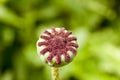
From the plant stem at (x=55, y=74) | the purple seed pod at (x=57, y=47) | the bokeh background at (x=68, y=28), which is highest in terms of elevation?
the bokeh background at (x=68, y=28)

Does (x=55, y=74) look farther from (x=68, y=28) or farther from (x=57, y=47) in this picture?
(x=68, y=28)

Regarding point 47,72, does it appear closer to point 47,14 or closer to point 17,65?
point 17,65

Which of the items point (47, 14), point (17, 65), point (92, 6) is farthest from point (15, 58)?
point (92, 6)

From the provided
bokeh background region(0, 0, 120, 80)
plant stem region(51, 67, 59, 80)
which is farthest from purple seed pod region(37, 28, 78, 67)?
bokeh background region(0, 0, 120, 80)

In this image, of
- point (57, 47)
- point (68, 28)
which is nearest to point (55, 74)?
point (57, 47)

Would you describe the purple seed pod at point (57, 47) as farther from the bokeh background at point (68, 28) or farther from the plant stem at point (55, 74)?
the bokeh background at point (68, 28)

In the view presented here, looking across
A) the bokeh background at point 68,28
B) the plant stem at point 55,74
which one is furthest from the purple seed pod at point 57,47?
the bokeh background at point 68,28

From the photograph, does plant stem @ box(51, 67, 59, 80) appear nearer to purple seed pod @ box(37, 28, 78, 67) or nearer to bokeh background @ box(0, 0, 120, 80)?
purple seed pod @ box(37, 28, 78, 67)
